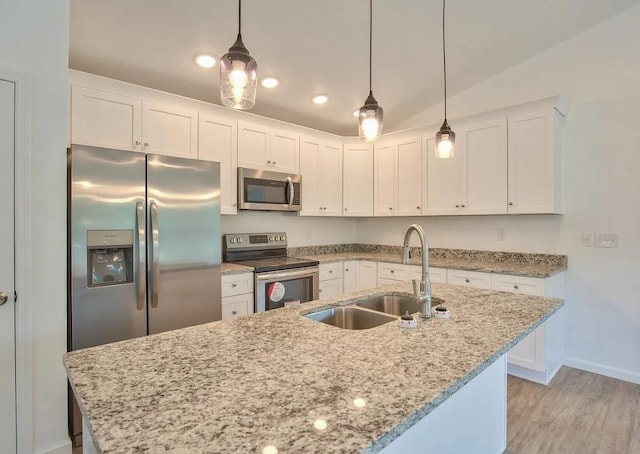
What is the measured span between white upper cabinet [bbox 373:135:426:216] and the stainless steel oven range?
1.21 m

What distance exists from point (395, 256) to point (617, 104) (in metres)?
2.41

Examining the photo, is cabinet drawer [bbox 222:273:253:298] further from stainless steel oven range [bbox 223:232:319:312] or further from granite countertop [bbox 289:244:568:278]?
granite countertop [bbox 289:244:568:278]

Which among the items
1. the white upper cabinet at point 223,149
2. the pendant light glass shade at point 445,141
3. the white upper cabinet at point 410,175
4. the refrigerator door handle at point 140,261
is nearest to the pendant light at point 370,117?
the pendant light glass shade at point 445,141

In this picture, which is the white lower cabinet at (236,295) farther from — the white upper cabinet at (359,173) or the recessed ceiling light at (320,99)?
the recessed ceiling light at (320,99)

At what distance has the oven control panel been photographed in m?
3.49

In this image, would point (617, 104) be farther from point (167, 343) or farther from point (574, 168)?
point (167, 343)

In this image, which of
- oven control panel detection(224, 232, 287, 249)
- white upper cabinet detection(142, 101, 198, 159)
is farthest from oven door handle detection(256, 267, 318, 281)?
white upper cabinet detection(142, 101, 198, 159)

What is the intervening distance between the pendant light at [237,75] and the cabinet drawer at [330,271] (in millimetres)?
2541

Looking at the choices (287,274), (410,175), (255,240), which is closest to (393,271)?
(410,175)

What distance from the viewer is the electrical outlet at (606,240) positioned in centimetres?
292

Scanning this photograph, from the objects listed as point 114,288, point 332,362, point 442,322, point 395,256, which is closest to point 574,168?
point 395,256

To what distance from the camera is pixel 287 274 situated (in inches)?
126

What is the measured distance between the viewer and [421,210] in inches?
150

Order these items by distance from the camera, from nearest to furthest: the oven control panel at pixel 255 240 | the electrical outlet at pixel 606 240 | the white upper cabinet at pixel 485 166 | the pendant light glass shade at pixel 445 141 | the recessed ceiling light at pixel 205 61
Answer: the pendant light glass shade at pixel 445 141, the recessed ceiling light at pixel 205 61, the electrical outlet at pixel 606 240, the white upper cabinet at pixel 485 166, the oven control panel at pixel 255 240
